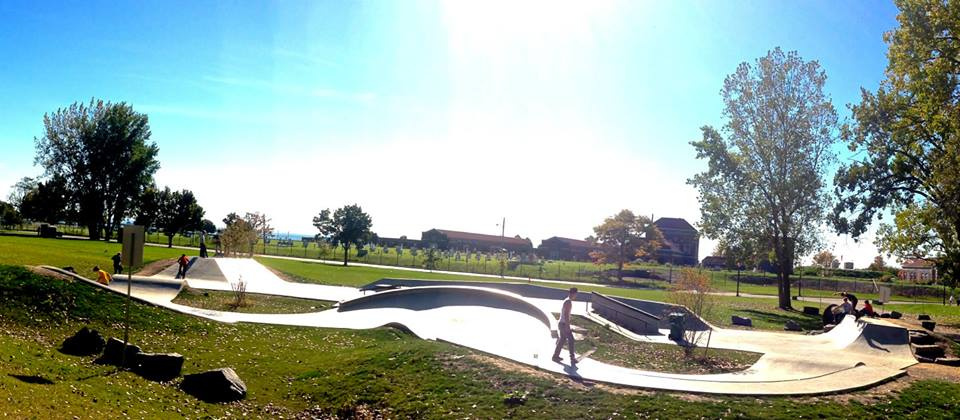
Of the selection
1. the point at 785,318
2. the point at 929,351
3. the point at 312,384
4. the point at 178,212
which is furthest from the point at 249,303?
the point at 178,212

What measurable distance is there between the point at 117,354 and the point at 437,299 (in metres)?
13.8

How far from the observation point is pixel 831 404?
32.1 ft

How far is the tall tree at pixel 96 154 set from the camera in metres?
63.8

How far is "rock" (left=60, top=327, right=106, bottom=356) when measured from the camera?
39.6 ft

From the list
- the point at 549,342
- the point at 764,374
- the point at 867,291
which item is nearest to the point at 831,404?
the point at 764,374

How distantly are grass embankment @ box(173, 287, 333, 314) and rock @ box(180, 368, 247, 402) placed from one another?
11000 millimetres

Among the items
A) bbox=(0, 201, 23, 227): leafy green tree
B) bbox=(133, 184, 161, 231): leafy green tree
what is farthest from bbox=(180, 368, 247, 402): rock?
bbox=(0, 201, 23, 227): leafy green tree

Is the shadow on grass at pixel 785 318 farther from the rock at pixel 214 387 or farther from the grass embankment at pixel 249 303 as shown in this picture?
the rock at pixel 214 387

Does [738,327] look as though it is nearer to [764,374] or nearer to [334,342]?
[764,374]

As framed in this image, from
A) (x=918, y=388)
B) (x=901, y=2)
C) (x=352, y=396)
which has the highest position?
(x=901, y=2)

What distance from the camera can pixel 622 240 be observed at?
56.4 m

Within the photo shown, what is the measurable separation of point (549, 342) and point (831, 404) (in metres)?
7.86

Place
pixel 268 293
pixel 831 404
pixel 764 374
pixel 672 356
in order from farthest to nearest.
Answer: pixel 268 293
pixel 672 356
pixel 764 374
pixel 831 404

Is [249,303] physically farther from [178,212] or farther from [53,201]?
[53,201]
